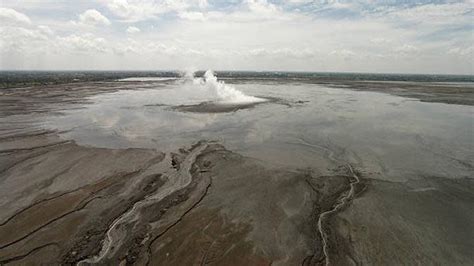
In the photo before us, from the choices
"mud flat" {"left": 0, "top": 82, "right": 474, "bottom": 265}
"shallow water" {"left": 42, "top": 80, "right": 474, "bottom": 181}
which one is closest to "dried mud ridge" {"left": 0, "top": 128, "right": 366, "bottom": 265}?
"mud flat" {"left": 0, "top": 82, "right": 474, "bottom": 265}

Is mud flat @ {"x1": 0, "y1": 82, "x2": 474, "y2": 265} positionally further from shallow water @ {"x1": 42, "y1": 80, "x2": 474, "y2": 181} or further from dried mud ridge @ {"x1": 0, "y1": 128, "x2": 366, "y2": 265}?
shallow water @ {"x1": 42, "y1": 80, "x2": 474, "y2": 181}

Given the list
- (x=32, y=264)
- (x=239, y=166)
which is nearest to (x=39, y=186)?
(x=32, y=264)

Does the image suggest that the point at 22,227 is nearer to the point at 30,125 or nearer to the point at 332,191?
the point at 332,191

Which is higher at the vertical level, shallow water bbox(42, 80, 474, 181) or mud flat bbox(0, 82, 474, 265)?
mud flat bbox(0, 82, 474, 265)

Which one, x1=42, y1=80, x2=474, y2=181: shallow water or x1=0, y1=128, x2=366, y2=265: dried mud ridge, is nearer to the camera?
x1=0, y1=128, x2=366, y2=265: dried mud ridge

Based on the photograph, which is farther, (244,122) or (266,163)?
(244,122)

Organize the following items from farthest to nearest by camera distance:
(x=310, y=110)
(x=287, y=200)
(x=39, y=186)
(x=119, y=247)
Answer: (x=310, y=110) → (x=39, y=186) → (x=287, y=200) → (x=119, y=247)
